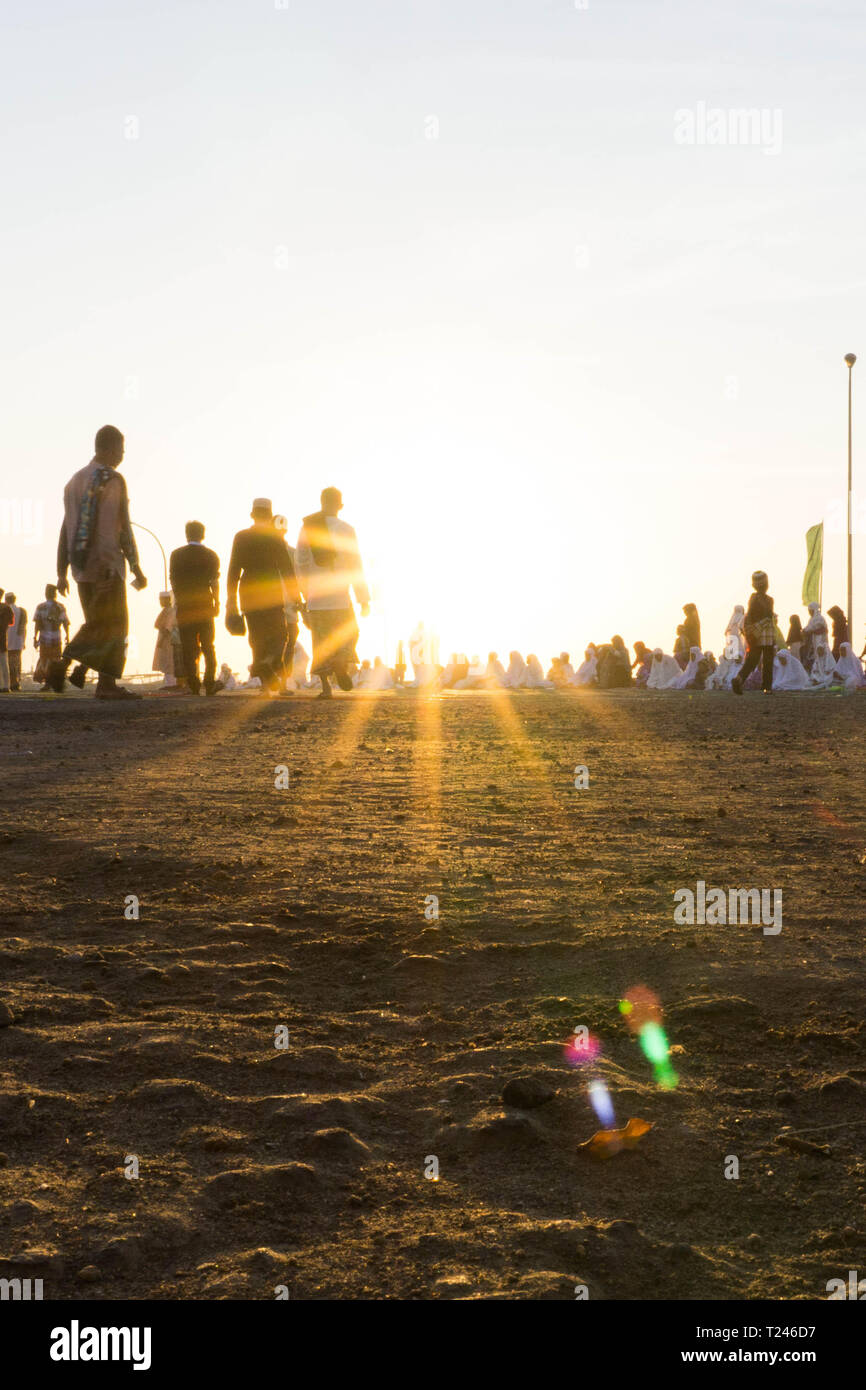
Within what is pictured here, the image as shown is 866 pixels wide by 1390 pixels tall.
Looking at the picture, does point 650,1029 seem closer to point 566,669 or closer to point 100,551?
point 100,551

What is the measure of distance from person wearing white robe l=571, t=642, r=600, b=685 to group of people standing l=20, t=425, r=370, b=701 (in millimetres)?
20847

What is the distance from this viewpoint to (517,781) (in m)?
9.28

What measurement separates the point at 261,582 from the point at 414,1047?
41.4ft

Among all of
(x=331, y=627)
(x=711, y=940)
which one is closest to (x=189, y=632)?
(x=331, y=627)

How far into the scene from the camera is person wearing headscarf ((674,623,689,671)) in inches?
1303

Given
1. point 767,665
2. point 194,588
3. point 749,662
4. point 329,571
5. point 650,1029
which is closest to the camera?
point 650,1029

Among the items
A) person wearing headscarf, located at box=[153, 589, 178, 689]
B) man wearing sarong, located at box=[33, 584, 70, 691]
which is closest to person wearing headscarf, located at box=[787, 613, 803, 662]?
person wearing headscarf, located at box=[153, 589, 178, 689]

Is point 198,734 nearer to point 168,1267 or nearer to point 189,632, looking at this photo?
point 189,632

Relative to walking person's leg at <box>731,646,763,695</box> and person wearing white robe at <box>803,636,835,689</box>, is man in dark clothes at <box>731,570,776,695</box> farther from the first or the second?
person wearing white robe at <box>803,636,835,689</box>

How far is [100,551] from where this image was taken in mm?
13766
